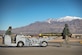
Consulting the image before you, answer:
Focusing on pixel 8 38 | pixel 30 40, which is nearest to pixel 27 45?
pixel 30 40

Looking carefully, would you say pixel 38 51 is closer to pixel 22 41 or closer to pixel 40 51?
pixel 40 51

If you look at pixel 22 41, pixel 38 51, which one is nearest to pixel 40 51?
pixel 38 51

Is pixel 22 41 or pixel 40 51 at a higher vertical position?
pixel 22 41

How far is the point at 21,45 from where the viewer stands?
81.9 feet

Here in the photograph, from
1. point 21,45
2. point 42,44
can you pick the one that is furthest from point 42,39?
point 21,45

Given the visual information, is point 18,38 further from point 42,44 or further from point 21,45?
point 42,44

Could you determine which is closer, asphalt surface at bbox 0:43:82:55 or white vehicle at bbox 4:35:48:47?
asphalt surface at bbox 0:43:82:55

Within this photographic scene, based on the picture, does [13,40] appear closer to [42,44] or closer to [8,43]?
[8,43]

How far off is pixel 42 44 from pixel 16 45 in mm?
3068

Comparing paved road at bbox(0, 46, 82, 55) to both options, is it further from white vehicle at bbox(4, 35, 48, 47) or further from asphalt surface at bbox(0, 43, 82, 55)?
white vehicle at bbox(4, 35, 48, 47)

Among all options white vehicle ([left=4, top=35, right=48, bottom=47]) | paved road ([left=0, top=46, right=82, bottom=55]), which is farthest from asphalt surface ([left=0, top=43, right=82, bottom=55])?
white vehicle ([left=4, top=35, right=48, bottom=47])

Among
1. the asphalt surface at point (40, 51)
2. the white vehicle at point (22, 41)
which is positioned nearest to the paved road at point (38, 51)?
the asphalt surface at point (40, 51)

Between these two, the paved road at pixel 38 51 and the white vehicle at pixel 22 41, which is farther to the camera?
the white vehicle at pixel 22 41

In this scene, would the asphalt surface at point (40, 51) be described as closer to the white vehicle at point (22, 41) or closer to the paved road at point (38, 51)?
the paved road at point (38, 51)
